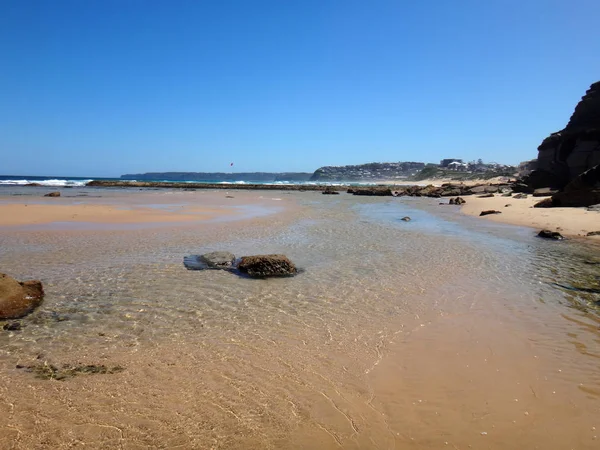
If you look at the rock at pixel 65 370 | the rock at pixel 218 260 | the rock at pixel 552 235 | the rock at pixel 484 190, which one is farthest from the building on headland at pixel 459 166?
the rock at pixel 65 370

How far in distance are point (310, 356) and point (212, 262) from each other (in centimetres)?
534

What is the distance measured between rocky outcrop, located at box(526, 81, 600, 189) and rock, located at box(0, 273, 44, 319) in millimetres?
41978

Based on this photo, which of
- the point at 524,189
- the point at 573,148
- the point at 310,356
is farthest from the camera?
the point at 524,189

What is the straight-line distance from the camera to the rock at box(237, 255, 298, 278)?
29.1ft

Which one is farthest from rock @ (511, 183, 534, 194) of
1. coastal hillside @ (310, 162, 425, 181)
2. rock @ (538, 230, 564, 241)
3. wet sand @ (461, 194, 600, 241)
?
coastal hillside @ (310, 162, 425, 181)

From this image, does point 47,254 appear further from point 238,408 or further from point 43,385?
point 238,408

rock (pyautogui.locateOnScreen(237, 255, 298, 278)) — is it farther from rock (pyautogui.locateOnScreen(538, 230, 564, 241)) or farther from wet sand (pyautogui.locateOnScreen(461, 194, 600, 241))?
wet sand (pyautogui.locateOnScreen(461, 194, 600, 241))

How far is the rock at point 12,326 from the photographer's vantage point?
558 centimetres

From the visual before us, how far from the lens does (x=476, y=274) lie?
931 centimetres

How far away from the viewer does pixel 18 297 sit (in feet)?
21.1

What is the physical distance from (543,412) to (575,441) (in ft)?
1.41

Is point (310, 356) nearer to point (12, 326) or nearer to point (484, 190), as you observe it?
point (12, 326)

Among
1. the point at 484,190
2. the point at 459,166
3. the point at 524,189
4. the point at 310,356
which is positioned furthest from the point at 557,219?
the point at 459,166

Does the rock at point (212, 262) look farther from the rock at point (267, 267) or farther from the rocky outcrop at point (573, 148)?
the rocky outcrop at point (573, 148)
